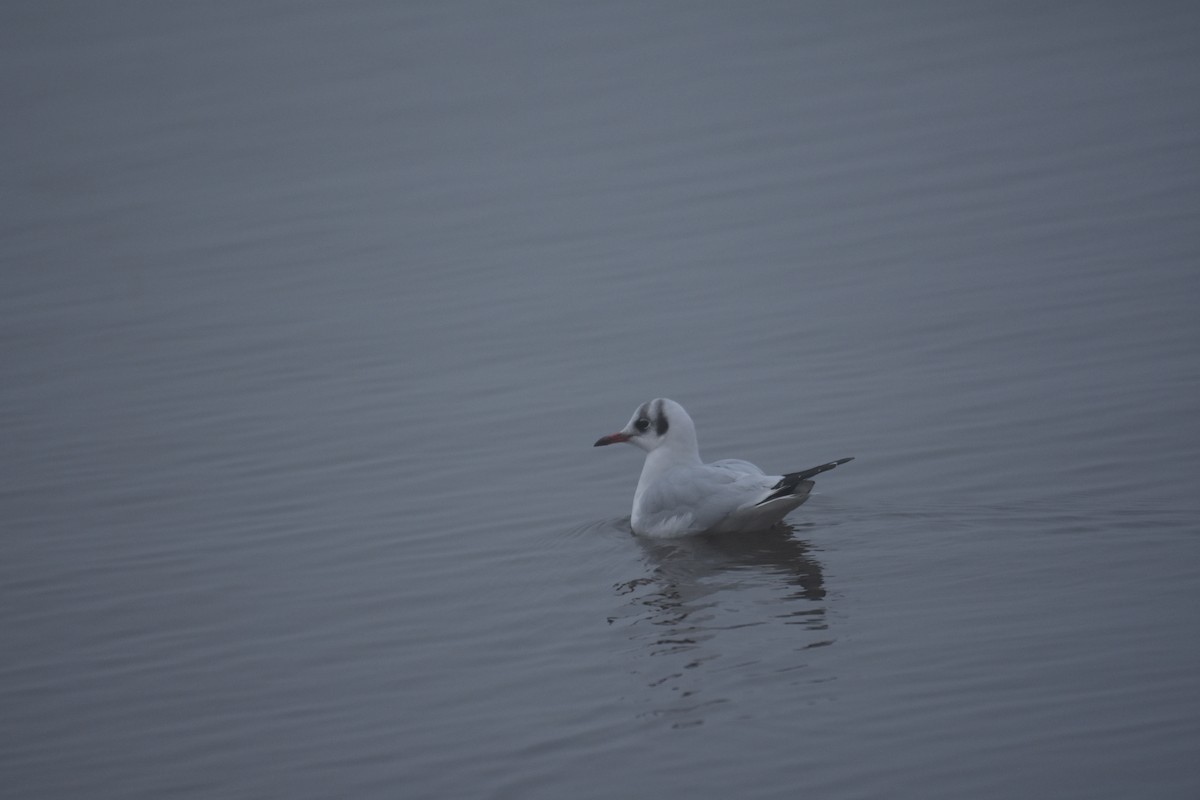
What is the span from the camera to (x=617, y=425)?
12.5 metres

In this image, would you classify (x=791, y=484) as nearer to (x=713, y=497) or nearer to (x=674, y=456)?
(x=713, y=497)

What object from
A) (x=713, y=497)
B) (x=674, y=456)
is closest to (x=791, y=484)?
(x=713, y=497)

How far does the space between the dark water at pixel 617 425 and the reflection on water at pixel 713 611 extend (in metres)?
0.04

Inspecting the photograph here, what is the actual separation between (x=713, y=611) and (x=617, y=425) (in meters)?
4.52

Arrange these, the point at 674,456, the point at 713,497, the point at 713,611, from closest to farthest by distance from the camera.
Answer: the point at 713,611, the point at 713,497, the point at 674,456

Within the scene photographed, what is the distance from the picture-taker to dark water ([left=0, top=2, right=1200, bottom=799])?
6930 mm

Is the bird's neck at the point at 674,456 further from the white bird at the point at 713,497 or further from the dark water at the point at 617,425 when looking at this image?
the dark water at the point at 617,425

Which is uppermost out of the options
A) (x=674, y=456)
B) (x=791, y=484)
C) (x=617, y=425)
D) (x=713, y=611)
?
(x=617, y=425)

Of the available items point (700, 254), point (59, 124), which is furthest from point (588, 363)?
point (59, 124)

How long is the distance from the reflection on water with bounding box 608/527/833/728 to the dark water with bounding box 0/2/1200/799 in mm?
36

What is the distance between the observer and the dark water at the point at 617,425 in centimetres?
693

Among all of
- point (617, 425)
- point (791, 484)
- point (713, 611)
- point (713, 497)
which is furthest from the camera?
point (617, 425)

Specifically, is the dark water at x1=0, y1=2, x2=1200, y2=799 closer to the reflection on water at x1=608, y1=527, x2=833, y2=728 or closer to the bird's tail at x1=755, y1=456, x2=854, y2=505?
the reflection on water at x1=608, y1=527, x2=833, y2=728

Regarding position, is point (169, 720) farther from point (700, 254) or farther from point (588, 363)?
point (700, 254)
